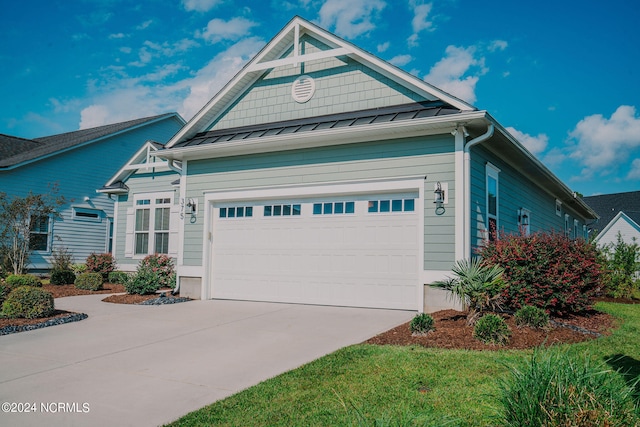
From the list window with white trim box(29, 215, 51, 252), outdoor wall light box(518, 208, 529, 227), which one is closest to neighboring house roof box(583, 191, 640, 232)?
outdoor wall light box(518, 208, 529, 227)

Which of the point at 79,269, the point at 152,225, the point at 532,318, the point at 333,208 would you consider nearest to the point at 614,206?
the point at 333,208

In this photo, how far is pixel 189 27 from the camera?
48.4 ft

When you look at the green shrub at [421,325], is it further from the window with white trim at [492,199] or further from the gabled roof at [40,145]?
the gabled roof at [40,145]

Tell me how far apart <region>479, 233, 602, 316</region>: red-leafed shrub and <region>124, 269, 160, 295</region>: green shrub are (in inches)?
306

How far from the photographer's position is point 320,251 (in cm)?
1013

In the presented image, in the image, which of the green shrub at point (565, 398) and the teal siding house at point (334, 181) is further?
the teal siding house at point (334, 181)

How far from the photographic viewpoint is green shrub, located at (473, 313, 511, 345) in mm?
6059

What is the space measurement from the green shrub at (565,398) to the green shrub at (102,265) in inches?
617

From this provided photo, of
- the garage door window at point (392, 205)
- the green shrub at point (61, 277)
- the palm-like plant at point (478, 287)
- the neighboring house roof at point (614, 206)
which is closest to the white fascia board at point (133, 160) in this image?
the green shrub at point (61, 277)

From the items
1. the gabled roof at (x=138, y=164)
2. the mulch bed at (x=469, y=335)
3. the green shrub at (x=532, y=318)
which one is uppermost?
the gabled roof at (x=138, y=164)

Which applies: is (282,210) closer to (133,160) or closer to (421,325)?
(421,325)

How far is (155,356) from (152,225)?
10494 mm

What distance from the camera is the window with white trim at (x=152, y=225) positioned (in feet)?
50.8

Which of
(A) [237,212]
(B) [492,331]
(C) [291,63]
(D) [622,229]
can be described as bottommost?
(B) [492,331]
